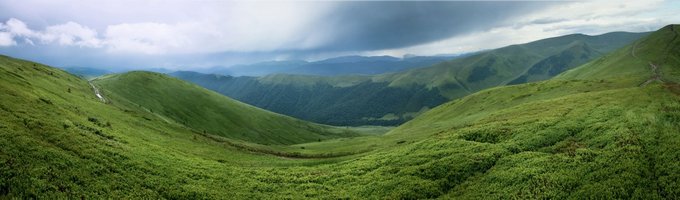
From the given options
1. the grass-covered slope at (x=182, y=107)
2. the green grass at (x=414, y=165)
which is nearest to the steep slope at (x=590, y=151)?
the green grass at (x=414, y=165)

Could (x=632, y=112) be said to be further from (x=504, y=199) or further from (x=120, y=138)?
(x=120, y=138)

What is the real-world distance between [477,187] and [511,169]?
4.27 meters

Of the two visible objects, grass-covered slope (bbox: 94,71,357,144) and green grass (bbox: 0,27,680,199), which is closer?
green grass (bbox: 0,27,680,199)

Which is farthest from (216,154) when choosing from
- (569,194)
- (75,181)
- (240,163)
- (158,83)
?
(158,83)

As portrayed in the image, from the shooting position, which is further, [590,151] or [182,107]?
[182,107]

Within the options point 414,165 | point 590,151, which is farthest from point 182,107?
point 590,151

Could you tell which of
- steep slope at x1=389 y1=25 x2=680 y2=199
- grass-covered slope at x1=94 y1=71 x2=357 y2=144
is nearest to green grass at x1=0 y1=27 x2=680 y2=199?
steep slope at x1=389 y1=25 x2=680 y2=199

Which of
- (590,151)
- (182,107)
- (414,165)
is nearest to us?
(590,151)

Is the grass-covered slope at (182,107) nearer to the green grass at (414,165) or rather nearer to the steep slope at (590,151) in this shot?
the green grass at (414,165)

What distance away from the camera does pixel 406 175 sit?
123 ft

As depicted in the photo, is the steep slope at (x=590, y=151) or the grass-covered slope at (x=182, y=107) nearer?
the steep slope at (x=590, y=151)

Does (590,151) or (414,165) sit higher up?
(590,151)

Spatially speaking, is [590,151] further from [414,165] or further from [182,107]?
[182,107]

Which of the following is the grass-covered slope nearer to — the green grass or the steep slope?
the green grass
